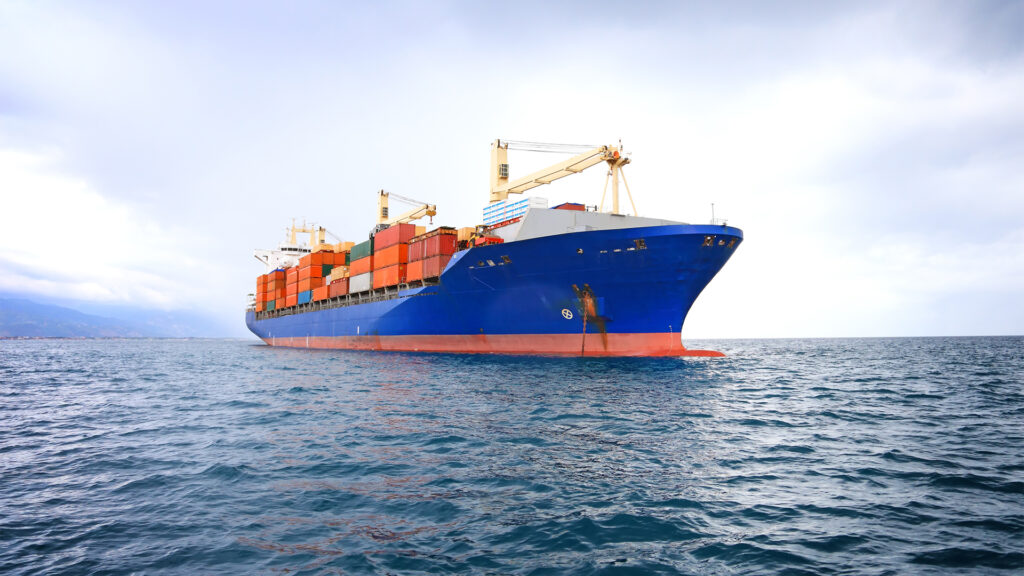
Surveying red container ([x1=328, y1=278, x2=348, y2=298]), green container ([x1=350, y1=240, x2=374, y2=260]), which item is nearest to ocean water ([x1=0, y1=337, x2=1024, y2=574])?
green container ([x1=350, y1=240, x2=374, y2=260])

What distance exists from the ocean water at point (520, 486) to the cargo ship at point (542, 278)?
460 inches

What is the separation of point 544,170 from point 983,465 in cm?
2914

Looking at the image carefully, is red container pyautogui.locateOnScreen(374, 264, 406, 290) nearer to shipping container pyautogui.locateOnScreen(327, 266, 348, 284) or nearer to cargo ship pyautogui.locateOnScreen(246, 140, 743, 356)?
cargo ship pyautogui.locateOnScreen(246, 140, 743, 356)

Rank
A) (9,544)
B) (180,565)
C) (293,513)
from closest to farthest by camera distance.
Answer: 1. (180,565)
2. (9,544)
3. (293,513)

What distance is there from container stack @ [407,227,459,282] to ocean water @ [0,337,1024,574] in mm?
19465

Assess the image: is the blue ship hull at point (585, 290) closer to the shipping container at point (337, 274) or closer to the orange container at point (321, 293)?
the shipping container at point (337, 274)

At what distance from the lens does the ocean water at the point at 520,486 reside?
496cm

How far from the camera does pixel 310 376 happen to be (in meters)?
23.0

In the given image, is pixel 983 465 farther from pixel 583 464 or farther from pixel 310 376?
pixel 310 376

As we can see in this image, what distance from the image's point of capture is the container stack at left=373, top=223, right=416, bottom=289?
38219 mm

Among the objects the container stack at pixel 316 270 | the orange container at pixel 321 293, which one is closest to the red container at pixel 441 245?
the orange container at pixel 321 293

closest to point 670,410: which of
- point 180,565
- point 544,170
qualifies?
point 180,565

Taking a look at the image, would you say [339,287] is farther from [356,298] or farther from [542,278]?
[542,278]

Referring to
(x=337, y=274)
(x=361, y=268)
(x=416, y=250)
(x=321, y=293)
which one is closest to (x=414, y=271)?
(x=416, y=250)
